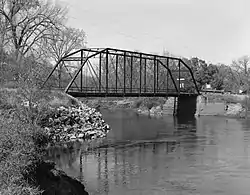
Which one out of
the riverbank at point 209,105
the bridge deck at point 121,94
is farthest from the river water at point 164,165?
the riverbank at point 209,105

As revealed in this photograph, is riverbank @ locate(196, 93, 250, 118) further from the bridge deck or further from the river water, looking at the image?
the river water

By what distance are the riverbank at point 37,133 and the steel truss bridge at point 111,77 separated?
17.9 feet

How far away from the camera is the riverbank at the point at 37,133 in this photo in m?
13.1

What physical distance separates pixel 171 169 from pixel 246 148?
11.0 m

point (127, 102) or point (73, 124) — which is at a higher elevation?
point (127, 102)

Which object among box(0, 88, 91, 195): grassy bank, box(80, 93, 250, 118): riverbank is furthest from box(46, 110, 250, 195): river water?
box(80, 93, 250, 118): riverbank

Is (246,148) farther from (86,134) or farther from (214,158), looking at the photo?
(86,134)

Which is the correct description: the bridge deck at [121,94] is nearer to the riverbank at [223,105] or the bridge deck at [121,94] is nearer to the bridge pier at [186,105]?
the bridge pier at [186,105]

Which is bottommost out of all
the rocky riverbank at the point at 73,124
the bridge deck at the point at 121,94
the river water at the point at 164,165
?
the river water at the point at 164,165

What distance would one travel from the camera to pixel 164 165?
2606cm

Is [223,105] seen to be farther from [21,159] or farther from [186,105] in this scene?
[21,159]

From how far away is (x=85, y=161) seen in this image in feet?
89.4

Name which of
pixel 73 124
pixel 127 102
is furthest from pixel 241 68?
pixel 73 124

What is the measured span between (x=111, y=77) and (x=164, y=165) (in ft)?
173
